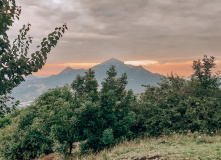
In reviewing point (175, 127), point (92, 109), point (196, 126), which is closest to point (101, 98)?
point (92, 109)

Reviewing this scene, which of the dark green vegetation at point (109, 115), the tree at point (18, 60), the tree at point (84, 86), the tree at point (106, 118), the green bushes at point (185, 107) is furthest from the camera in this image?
the green bushes at point (185, 107)

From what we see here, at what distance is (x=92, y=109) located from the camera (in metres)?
17.6

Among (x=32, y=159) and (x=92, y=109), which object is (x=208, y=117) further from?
(x=32, y=159)

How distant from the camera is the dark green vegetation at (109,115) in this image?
1874 centimetres

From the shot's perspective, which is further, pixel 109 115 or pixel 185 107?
pixel 185 107

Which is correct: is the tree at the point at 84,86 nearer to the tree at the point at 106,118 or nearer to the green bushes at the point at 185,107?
the tree at the point at 106,118

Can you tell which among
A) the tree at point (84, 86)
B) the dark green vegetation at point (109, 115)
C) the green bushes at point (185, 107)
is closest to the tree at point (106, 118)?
the dark green vegetation at point (109, 115)

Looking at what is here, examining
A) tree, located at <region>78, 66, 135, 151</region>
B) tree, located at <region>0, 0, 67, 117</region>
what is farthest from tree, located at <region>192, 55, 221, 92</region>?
tree, located at <region>0, 0, 67, 117</region>

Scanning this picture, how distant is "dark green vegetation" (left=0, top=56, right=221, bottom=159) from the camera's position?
1874 centimetres

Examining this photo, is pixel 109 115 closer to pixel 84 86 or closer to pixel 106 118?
pixel 106 118

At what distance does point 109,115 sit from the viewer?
1902 centimetres

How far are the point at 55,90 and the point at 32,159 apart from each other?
10521mm

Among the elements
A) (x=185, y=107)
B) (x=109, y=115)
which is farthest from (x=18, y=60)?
(x=185, y=107)

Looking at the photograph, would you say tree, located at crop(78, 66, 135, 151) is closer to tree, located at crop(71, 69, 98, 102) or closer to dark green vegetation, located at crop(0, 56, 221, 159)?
dark green vegetation, located at crop(0, 56, 221, 159)
